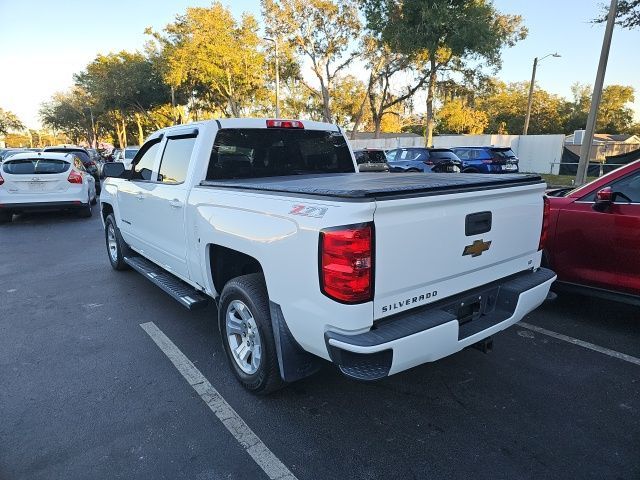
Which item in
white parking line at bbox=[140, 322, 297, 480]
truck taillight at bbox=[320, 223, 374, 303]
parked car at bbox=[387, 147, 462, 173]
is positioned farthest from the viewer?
parked car at bbox=[387, 147, 462, 173]

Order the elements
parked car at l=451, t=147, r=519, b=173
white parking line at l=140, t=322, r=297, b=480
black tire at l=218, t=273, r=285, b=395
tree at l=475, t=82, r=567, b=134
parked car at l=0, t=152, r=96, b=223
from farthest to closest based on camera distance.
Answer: tree at l=475, t=82, r=567, b=134
parked car at l=451, t=147, r=519, b=173
parked car at l=0, t=152, r=96, b=223
black tire at l=218, t=273, r=285, b=395
white parking line at l=140, t=322, r=297, b=480

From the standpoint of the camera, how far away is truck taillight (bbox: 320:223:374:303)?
7.23 ft

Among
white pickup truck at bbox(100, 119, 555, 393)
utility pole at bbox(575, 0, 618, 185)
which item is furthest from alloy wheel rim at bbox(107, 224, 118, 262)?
utility pole at bbox(575, 0, 618, 185)

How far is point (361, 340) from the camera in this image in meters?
2.26

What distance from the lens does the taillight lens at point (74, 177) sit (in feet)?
35.8

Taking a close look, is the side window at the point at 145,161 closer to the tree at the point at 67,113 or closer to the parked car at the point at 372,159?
the parked car at the point at 372,159

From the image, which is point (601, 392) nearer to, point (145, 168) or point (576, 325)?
point (576, 325)

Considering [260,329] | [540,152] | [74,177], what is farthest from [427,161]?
[260,329]

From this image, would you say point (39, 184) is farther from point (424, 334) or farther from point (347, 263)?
point (424, 334)

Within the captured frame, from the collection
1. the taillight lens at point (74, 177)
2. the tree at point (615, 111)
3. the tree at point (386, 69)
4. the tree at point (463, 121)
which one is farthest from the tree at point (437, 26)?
the tree at point (615, 111)

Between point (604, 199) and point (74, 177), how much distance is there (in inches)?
444

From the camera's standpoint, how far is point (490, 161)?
17906 mm

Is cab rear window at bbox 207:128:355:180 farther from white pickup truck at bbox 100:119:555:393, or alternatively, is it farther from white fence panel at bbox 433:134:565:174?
white fence panel at bbox 433:134:565:174

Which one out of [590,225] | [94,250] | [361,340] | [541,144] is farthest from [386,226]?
[541,144]
